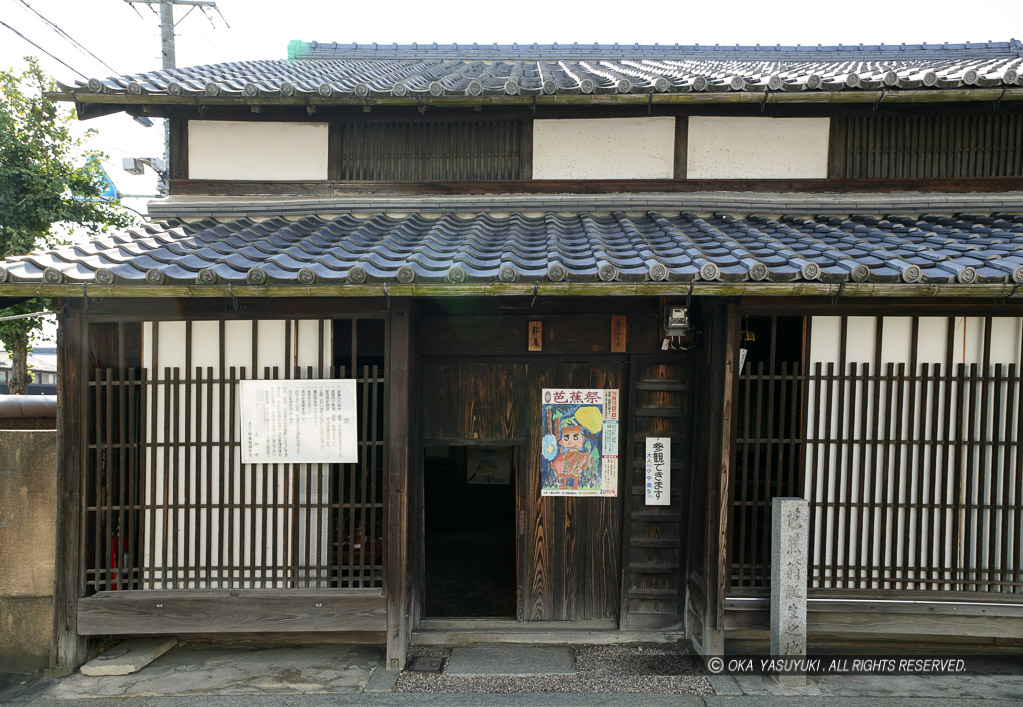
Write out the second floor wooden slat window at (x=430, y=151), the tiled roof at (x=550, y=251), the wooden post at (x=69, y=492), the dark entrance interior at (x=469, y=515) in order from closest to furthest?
the tiled roof at (x=550, y=251) < the wooden post at (x=69, y=492) < the second floor wooden slat window at (x=430, y=151) < the dark entrance interior at (x=469, y=515)

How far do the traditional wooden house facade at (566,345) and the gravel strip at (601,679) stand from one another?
1.08ft

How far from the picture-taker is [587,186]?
7.07 metres

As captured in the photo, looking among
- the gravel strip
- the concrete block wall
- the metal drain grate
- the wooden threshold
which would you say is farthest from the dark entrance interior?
the concrete block wall

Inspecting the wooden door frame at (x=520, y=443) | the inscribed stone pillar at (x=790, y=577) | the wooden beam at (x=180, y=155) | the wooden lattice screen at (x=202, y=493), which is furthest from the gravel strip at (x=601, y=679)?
the wooden beam at (x=180, y=155)

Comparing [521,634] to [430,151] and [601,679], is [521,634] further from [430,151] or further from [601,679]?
[430,151]

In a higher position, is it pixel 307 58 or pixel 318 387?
pixel 307 58

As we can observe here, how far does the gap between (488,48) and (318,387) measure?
11321 mm

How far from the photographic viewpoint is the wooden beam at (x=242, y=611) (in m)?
5.45

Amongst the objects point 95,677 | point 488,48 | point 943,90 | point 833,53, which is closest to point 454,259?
point 95,677

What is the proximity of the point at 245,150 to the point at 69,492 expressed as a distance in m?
4.25

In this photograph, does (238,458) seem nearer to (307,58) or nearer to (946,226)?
(946,226)

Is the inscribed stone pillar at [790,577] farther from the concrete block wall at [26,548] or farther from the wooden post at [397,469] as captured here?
the concrete block wall at [26,548]

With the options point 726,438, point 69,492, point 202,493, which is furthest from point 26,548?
point 726,438

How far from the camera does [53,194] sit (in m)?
10.4
